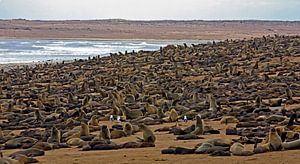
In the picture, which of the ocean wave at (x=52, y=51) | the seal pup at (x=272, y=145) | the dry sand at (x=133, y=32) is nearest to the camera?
the seal pup at (x=272, y=145)

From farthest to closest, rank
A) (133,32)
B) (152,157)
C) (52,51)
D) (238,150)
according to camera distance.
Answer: (133,32) → (52,51) → (152,157) → (238,150)

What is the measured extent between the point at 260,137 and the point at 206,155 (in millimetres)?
1829

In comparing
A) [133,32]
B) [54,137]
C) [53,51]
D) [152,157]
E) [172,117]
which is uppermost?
[152,157]

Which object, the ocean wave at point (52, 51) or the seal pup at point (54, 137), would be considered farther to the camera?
the ocean wave at point (52, 51)

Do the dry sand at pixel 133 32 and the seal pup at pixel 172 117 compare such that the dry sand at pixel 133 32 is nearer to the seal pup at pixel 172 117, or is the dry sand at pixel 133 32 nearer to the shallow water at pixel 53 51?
the shallow water at pixel 53 51

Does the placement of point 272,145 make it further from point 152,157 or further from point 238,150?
point 152,157

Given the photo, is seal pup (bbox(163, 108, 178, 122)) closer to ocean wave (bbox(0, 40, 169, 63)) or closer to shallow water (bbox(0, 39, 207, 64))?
shallow water (bbox(0, 39, 207, 64))

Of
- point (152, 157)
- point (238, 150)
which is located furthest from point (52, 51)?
point (238, 150)

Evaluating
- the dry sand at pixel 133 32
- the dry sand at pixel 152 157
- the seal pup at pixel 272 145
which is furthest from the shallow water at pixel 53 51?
the seal pup at pixel 272 145

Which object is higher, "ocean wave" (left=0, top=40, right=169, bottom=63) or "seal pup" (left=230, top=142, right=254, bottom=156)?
"seal pup" (left=230, top=142, right=254, bottom=156)

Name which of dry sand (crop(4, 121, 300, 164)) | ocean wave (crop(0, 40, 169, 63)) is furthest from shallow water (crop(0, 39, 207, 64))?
dry sand (crop(4, 121, 300, 164))

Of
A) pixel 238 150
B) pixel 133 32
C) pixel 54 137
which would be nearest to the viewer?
pixel 238 150

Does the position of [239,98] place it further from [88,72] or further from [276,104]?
[88,72]

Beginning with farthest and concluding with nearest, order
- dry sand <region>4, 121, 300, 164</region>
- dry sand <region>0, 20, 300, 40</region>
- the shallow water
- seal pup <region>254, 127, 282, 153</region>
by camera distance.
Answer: dry sand <region>0, 20, 300, 40</region> → the shallow water → seal pup <region>254, 127, 282, 153</region> → dry sand <region>4, 121, 300, 164</region>
